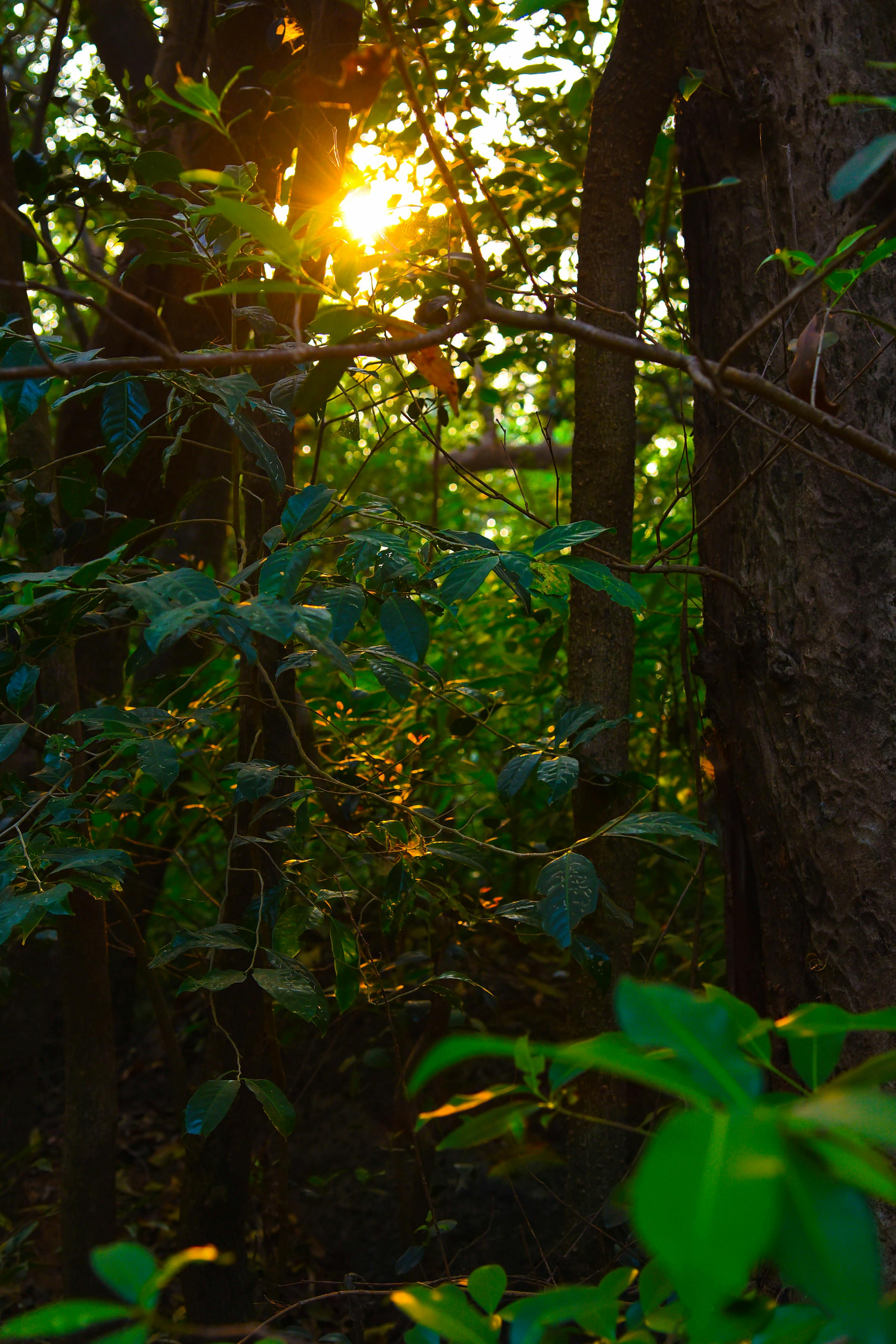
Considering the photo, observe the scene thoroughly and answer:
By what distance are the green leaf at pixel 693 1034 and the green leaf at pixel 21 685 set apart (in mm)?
1179

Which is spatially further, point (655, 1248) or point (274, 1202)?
point (274, 1202)

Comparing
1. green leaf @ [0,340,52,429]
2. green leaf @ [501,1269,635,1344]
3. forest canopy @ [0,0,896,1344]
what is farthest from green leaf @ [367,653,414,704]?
green leaf @ [501,1269,635,1344]

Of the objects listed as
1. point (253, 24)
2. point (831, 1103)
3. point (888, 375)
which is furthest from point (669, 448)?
point (831, 1103)

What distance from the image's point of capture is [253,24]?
2.08 meters

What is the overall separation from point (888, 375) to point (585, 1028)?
4.02ft

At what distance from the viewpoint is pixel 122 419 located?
1.42 m

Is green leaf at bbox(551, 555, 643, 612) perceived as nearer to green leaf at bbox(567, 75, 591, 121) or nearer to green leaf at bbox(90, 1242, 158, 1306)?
green leaf at bbox(90, 1242, 158, 1306)

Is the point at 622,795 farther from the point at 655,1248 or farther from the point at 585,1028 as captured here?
the point at 655,1248

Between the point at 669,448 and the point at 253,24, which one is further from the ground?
the point at 253,24

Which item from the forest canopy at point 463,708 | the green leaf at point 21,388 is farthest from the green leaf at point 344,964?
the green leaf at point 21,388

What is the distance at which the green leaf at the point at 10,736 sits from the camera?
138 cm

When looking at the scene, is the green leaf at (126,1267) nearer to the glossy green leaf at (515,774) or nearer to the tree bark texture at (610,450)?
the glossy green leaf at (515,774)

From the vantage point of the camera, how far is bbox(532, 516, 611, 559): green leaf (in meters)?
1.16

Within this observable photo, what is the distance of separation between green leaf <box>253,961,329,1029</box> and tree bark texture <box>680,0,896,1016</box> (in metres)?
0.69
